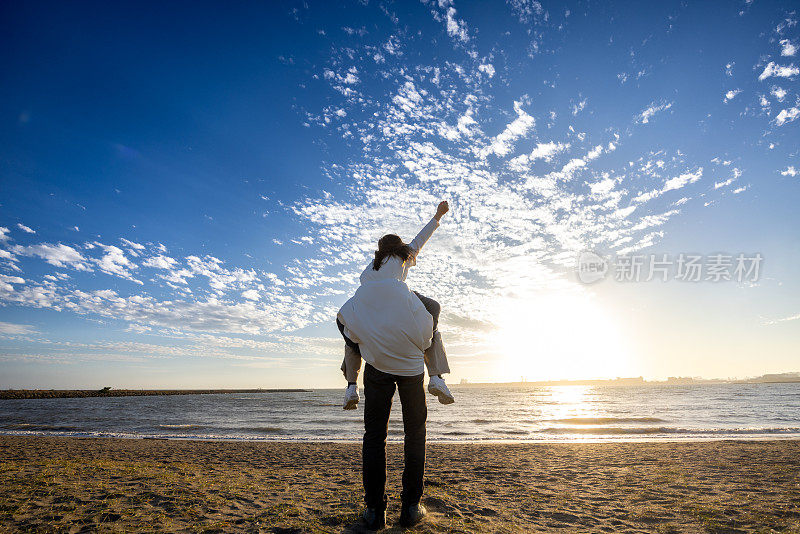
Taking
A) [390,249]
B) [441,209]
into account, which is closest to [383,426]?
[390,249]

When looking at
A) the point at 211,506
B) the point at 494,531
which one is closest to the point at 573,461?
the point at 494,531

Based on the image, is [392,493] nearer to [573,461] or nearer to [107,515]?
[107,515]

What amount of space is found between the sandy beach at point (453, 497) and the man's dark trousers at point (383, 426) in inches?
20.8

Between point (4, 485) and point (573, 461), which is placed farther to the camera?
point (573, 461)

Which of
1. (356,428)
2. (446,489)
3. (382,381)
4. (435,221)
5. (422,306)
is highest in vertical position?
(435,221)

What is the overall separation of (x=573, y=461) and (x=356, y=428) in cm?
1342

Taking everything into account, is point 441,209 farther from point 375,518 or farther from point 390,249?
point 375,518

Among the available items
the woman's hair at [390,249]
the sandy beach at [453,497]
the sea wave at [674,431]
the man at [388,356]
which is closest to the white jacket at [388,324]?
the man at [388,356]

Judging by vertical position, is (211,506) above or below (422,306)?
below

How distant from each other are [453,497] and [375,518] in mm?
2062

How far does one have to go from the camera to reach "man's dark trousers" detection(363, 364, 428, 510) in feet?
9.76

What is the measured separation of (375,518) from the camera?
316 centimetres

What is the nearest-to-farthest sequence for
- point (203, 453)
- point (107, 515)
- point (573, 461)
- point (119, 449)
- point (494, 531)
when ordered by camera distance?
point (494, 531) < point (107, 515) < point (573, 461) < point (203, 453) < point (119, 449)

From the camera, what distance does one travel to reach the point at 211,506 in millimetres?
4105
